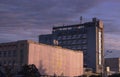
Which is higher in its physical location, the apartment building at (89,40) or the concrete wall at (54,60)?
the apartment building at (89,40)

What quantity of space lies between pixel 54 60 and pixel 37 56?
12.2 m

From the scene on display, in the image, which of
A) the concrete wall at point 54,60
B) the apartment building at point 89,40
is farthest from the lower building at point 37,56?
the apartment building at point 89,40

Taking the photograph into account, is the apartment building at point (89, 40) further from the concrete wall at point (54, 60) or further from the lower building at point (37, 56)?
the lower building at point (37, 56)

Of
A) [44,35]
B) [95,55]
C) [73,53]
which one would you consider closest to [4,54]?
[73,53]

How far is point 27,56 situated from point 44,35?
86.4 metres

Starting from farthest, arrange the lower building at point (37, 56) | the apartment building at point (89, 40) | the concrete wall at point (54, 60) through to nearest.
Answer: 1. the apartment building at point (89, 40)
2. the concrete wall at point (54, 60)
3. the lower building at point (37, 56)

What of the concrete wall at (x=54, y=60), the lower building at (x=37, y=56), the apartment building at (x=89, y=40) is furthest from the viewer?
the apartment building at (x=89, y=40)

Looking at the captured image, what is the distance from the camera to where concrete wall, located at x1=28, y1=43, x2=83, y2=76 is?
381ft

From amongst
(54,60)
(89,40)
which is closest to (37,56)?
(54,60)

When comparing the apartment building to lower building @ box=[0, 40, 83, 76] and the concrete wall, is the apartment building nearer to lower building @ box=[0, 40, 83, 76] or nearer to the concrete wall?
the concrete wall

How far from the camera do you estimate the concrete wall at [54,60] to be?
11606 centimetres

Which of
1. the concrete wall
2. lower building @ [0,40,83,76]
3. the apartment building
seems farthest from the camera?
the apartment building

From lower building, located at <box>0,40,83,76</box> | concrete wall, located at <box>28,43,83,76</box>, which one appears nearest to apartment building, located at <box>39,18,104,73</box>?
concrete wall, located at <box>28,43,83,76</box>

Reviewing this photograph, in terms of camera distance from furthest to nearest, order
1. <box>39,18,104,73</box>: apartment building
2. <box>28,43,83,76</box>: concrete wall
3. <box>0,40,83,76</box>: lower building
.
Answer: <box>39,18,104,73</box>: apartment building
<box>28,43,83,76</box>: concrete wall
<box>0,40,83,76</box>: lower building
